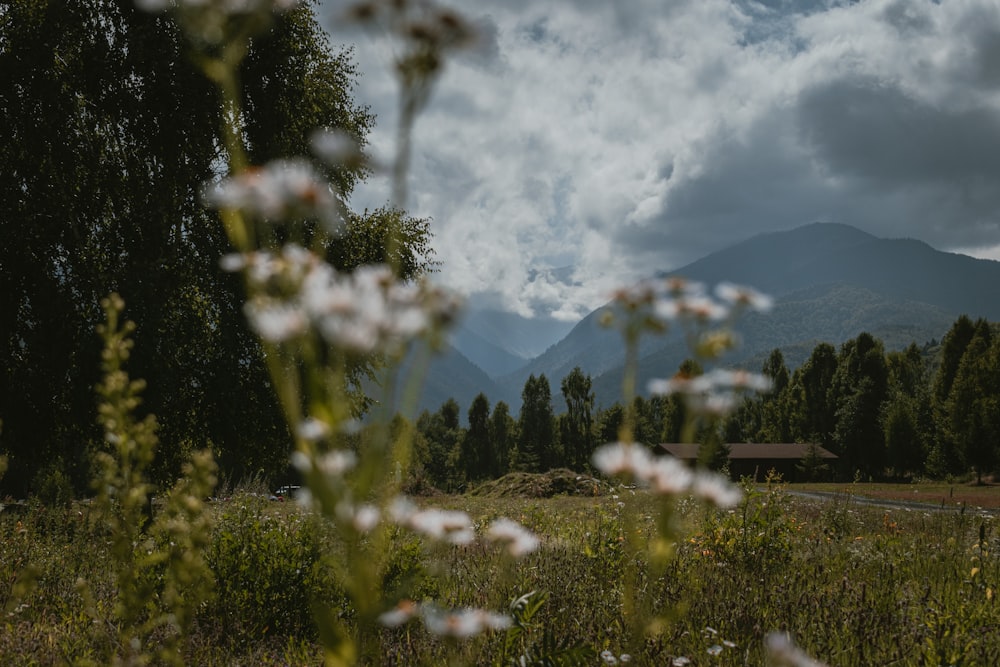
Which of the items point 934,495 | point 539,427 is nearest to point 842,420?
point 539,427

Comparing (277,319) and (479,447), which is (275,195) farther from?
(479,447)

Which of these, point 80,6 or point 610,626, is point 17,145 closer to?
point 80,6

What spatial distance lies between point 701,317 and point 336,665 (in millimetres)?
1193

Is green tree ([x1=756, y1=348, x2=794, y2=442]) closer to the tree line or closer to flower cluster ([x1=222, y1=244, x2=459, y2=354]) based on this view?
the tree line

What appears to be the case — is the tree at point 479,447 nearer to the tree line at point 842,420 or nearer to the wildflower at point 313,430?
the tree line at point 842,420

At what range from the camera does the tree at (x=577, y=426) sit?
74.1 m

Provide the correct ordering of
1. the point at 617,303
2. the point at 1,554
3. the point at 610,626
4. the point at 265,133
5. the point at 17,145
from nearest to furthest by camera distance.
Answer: the point at 617,303
the point at 610,626
the point at 1,554
the point at 17,145
the point at 265,133

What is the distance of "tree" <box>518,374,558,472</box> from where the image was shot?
249ft

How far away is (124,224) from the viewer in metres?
11.6

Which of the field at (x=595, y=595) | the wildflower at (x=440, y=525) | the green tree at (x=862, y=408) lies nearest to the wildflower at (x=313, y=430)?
the wildflower at (x=440, y=525)

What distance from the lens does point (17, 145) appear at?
10773 millimetres

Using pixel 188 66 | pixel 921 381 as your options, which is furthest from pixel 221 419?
pixel 921 381

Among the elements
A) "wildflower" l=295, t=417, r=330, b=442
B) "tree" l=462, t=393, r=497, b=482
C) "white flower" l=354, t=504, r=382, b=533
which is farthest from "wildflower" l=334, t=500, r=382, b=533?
"tree" l=462, t=393, r=497, b=482

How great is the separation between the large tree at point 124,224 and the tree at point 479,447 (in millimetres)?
65225
